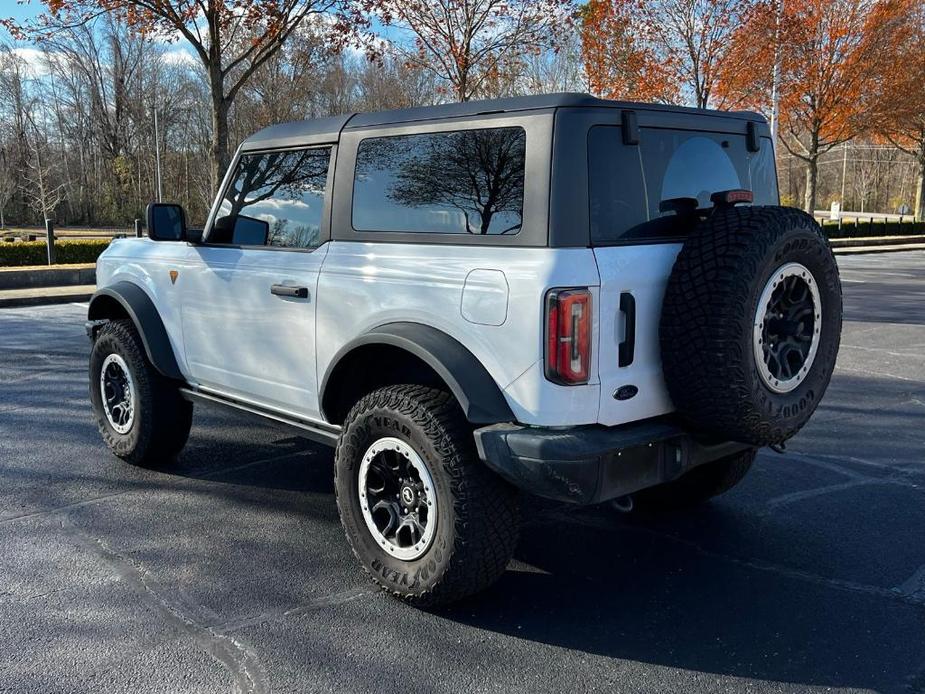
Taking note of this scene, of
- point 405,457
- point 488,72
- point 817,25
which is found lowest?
point 405,457

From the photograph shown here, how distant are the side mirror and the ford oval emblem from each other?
2.79 metres

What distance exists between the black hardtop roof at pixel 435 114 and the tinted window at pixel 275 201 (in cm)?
7

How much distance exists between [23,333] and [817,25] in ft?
86.0

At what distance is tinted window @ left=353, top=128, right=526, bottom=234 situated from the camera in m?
3.28

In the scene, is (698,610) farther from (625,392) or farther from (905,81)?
(905,81)

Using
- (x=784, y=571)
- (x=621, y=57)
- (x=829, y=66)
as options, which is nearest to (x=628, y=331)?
(x=784, y=571)

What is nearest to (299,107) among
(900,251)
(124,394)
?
(900,251)

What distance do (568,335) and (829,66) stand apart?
29780 millimetres

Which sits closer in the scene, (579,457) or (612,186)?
(579,457)

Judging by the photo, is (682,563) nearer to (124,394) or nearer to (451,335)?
(451,335)

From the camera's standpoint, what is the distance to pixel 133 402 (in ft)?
16.8

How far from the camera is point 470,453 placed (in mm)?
3264

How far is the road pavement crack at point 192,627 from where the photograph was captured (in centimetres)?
295

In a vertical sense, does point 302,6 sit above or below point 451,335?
above
